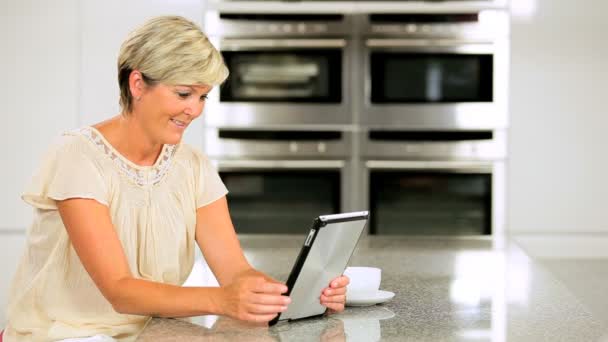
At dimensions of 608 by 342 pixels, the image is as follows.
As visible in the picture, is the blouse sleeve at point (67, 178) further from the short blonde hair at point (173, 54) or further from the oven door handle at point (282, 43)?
the oven door handle at point (282, 43)

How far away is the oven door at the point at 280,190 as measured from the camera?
4.21m

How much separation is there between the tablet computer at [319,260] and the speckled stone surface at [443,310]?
3 centimetres

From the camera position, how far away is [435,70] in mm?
4250

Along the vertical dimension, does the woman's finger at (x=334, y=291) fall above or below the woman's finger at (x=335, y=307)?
above

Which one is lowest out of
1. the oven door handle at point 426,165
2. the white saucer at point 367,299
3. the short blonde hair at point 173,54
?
the oven door handle at point 426,165

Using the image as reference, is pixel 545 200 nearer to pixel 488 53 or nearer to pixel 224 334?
→ pixel 488 53

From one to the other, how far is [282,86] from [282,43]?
0.66ft

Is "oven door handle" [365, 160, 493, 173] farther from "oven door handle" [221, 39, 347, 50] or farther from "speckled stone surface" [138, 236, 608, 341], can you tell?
"speckled stone surface" [138, 236, 608, 341]

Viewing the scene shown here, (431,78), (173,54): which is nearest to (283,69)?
(431,78)

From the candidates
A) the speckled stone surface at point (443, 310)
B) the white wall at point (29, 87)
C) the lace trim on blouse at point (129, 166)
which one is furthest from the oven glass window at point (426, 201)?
the lace trim on blouse at point (129, 166)

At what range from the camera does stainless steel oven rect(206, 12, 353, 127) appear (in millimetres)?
4199

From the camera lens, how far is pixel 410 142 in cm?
425

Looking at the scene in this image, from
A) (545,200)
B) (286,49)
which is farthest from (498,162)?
(286,49)

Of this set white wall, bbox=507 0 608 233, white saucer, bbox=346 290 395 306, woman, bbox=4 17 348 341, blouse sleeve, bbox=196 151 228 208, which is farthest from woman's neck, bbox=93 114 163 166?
white wall, bbox=507 0 608 233
